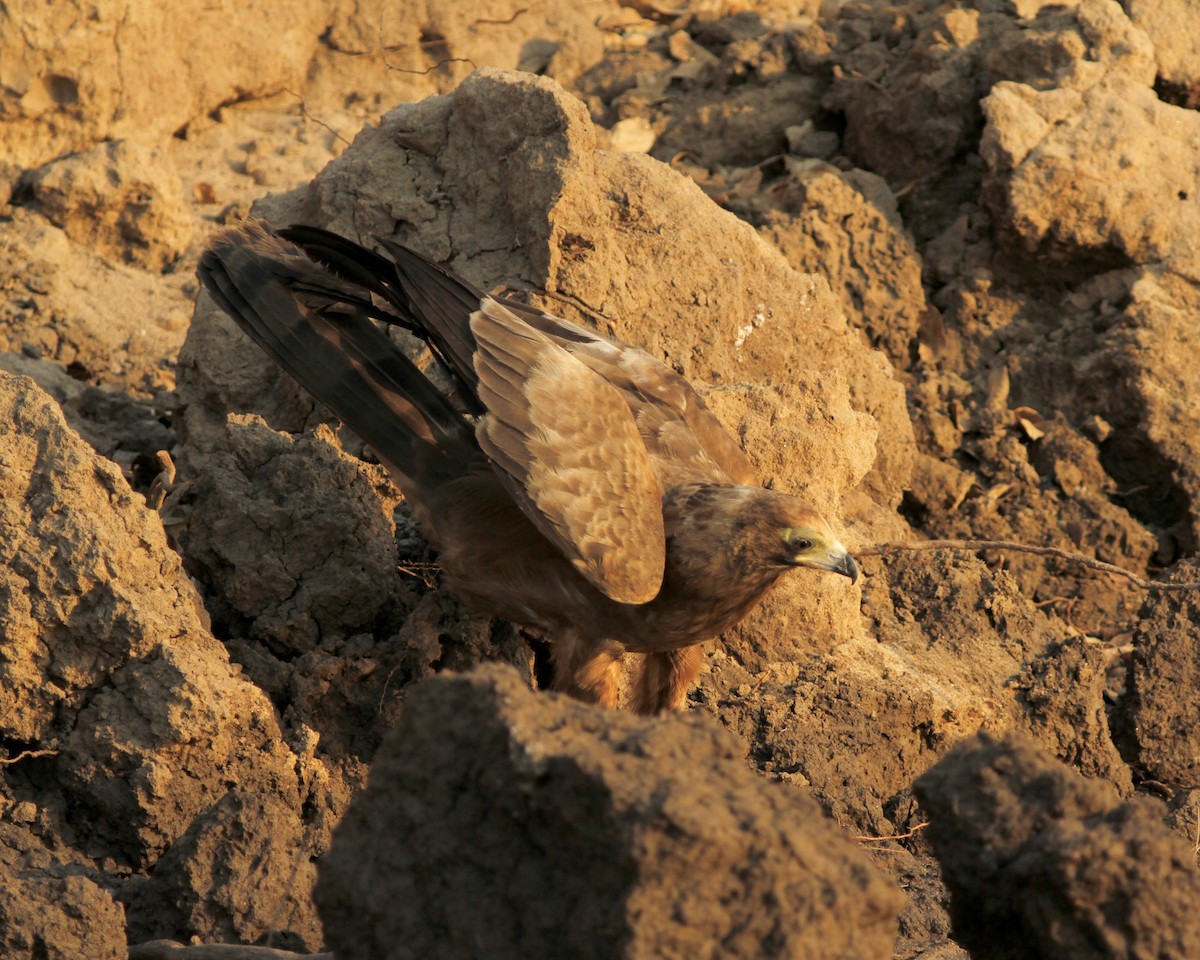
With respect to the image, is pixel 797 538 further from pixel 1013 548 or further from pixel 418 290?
pixel 418 290

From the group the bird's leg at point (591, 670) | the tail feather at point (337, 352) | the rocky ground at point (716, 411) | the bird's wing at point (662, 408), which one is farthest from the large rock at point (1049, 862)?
the tail feather at point (337, 352)

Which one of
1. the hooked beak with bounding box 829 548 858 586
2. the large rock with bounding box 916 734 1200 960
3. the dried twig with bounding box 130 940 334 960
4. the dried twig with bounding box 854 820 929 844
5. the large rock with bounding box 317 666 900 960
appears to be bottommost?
the dried twig with bounding box 854 820 929 844

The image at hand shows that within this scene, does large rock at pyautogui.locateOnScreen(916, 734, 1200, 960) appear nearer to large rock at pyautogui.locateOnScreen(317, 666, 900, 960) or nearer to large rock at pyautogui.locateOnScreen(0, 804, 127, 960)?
large rock at pyautogui.locateOnScreen(317, 666, 900, 960)

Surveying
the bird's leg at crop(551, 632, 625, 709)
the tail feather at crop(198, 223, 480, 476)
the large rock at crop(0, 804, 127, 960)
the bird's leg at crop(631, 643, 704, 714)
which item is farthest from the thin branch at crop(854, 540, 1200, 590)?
the large rock at crop(0, 804, 127, 960)

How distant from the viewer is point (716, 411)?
570 cm

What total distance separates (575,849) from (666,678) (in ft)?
8.08

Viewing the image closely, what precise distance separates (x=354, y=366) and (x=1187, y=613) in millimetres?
3320

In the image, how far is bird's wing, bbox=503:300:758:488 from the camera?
533 centimetres

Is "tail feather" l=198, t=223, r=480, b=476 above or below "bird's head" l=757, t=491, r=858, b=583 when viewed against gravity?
above

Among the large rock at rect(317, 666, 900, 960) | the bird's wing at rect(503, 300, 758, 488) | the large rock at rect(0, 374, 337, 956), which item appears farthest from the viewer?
the bird's wing at rect(503, 300, 758, 488)

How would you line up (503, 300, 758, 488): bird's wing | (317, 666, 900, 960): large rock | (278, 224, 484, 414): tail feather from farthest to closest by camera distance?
(503, 300, 758, 488): bird's wing < (278, 224, 484, 414): tail feather < (317, 666, 900, 960): large rock

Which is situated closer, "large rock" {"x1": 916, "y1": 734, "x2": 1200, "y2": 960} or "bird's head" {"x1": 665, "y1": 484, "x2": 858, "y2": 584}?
"large rock" {"x1": 916, "y1": 734, "x2": 1200, "y2": 960}

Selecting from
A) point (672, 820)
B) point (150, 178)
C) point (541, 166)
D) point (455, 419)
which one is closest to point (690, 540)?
point (455, 419)

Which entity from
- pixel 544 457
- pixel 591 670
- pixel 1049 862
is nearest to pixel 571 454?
pixel 544 457
